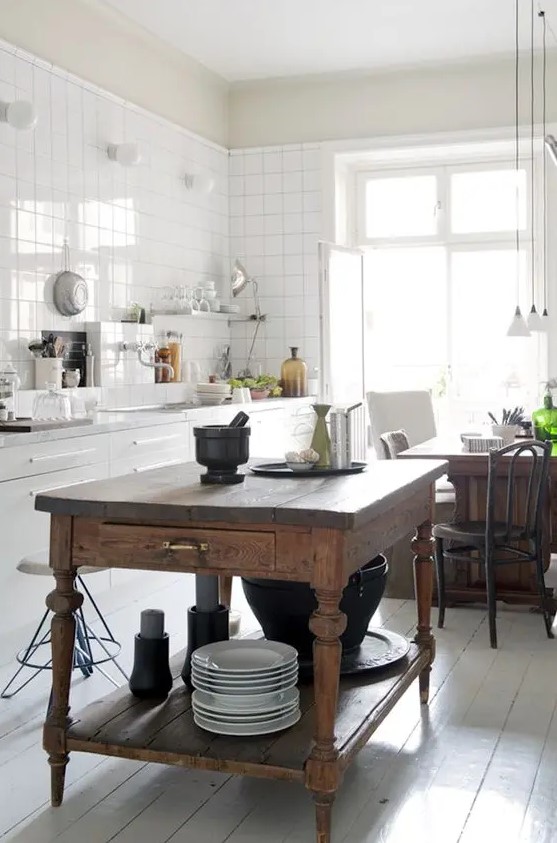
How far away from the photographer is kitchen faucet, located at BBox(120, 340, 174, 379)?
6357mm

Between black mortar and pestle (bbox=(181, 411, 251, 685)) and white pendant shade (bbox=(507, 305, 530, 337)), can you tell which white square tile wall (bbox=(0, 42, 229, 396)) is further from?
black mortar and pestle (bbox=(181, 411, 251, 685))

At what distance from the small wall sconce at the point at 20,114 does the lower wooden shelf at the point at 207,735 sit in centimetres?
332

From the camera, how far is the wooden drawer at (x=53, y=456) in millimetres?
4160

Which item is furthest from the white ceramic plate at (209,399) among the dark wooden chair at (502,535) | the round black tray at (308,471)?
the round black tray at (308,471)

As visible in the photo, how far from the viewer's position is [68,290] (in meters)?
5.74

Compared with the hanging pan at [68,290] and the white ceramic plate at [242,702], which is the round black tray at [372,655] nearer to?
the white ceramic plate at [242,702]

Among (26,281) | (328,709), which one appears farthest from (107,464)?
(328,709)

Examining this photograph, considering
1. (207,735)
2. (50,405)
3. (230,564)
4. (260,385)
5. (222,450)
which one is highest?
(260,385)

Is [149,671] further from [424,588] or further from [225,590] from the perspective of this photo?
[424,588]

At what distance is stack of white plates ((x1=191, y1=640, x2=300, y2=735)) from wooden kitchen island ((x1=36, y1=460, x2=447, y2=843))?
0.03 m

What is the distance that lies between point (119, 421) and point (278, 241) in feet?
11.1

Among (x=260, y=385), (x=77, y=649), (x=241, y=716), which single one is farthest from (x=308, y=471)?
(x=260, y=385)

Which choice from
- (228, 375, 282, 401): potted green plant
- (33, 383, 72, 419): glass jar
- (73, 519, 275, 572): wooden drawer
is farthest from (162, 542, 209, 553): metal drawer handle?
(228, 375, 282, 401): potted green plant

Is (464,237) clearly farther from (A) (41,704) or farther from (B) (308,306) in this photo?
(A) (41,704)
